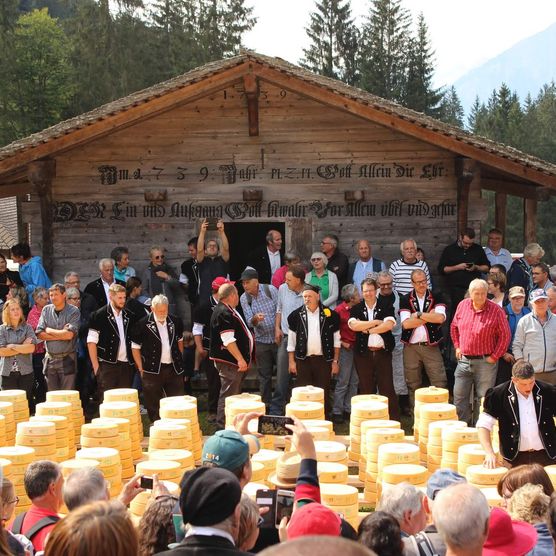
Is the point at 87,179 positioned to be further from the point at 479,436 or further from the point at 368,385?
the point at 479,436

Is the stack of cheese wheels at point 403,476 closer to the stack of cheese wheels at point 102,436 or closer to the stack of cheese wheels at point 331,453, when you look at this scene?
the stack of cheese wheels at point 331,453

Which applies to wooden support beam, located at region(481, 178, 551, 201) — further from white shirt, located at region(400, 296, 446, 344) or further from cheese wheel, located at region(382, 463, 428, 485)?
cheese wheel, located at region(382, 463, 428, 485)

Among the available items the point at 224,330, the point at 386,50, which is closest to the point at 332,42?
the point at 386,50

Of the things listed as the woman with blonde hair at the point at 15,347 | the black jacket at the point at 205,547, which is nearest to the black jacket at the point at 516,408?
the black jacket at the point at 205,547

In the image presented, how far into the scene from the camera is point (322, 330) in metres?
11.5

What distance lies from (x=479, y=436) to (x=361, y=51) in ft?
175

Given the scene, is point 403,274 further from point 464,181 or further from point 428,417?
point 428,417

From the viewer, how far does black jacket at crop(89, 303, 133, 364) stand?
11664 millimetres

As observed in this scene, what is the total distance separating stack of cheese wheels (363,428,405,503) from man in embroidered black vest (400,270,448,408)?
3120mm

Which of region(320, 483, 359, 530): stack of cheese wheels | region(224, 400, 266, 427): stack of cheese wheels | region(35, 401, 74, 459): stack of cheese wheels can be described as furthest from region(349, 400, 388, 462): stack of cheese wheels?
region(35, 401, 74, 459): stack of cheese wheels

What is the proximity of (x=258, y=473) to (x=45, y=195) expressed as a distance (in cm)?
817

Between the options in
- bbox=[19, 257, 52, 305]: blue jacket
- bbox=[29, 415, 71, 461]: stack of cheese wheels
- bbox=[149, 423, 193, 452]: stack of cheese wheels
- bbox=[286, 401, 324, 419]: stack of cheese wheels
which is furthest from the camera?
bbox=[19, 257, 52, 305]: blue jacket

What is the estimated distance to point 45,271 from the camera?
14203 mm

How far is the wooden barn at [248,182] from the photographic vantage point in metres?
14.3
